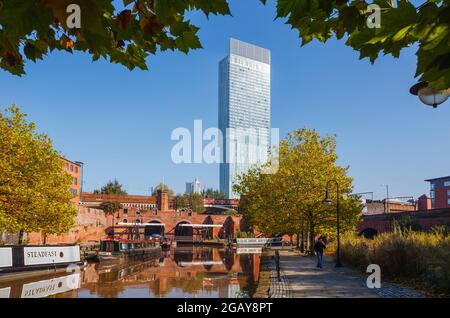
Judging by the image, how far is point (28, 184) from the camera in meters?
26.6

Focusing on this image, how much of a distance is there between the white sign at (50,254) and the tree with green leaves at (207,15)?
2132 centimetres

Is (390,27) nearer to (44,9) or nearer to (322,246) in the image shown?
(44,9)

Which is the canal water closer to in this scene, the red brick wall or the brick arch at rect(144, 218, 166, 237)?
the brick arch at rect(144, 218, 166, 237)

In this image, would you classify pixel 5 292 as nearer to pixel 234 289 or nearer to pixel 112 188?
pixel 234 289

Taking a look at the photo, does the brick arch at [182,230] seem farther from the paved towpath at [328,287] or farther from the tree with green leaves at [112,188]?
the paved towpath at [328,287]

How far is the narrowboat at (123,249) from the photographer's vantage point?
35562 mm

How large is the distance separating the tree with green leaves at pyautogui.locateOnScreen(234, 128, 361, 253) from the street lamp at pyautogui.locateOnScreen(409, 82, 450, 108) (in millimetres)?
29267

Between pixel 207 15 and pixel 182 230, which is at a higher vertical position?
pixel 207 15

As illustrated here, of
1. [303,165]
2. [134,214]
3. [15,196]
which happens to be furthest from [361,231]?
[15,196]

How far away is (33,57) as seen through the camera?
160 inches

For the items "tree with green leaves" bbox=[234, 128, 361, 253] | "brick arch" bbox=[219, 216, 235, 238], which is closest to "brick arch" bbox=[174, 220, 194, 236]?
"brick arch" bbox=[219, 216, 235, 238]

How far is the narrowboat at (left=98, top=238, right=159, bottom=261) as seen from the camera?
35562 mm

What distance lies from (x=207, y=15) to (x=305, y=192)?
106 feet

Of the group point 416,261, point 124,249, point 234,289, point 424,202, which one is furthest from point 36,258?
point 424,202
